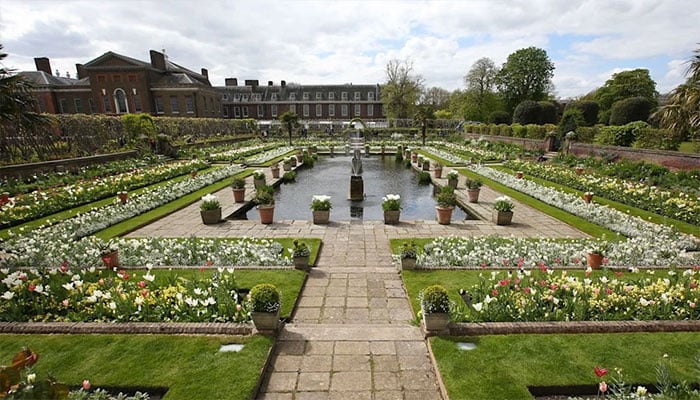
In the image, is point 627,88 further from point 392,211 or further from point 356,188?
point 392,211

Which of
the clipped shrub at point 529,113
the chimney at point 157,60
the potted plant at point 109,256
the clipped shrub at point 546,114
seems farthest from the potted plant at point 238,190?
the chimney at point 157,60

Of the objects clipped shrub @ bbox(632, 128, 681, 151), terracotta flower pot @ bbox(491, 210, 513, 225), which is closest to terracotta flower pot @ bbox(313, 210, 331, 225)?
terracotta flower pot @ bbox(491, 210, 513, 225)

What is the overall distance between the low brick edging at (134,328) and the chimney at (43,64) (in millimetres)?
60771

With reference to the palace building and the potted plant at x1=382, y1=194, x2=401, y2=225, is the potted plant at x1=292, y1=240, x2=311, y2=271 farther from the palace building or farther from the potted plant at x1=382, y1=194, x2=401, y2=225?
the palace building

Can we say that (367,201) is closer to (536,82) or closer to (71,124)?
(71,124)

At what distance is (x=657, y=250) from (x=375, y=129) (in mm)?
44403

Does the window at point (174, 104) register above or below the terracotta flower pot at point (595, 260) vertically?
above

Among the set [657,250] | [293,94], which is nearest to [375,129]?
[293,94]

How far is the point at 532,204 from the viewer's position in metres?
11.5

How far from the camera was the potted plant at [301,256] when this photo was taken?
6.26 m

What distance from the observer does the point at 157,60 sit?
155 ft

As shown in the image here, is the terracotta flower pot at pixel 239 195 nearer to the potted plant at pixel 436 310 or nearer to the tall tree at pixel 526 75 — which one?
the potted plant at pixel 436 310

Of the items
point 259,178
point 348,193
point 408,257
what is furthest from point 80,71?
point 408,257

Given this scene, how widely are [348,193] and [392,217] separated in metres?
5.17
